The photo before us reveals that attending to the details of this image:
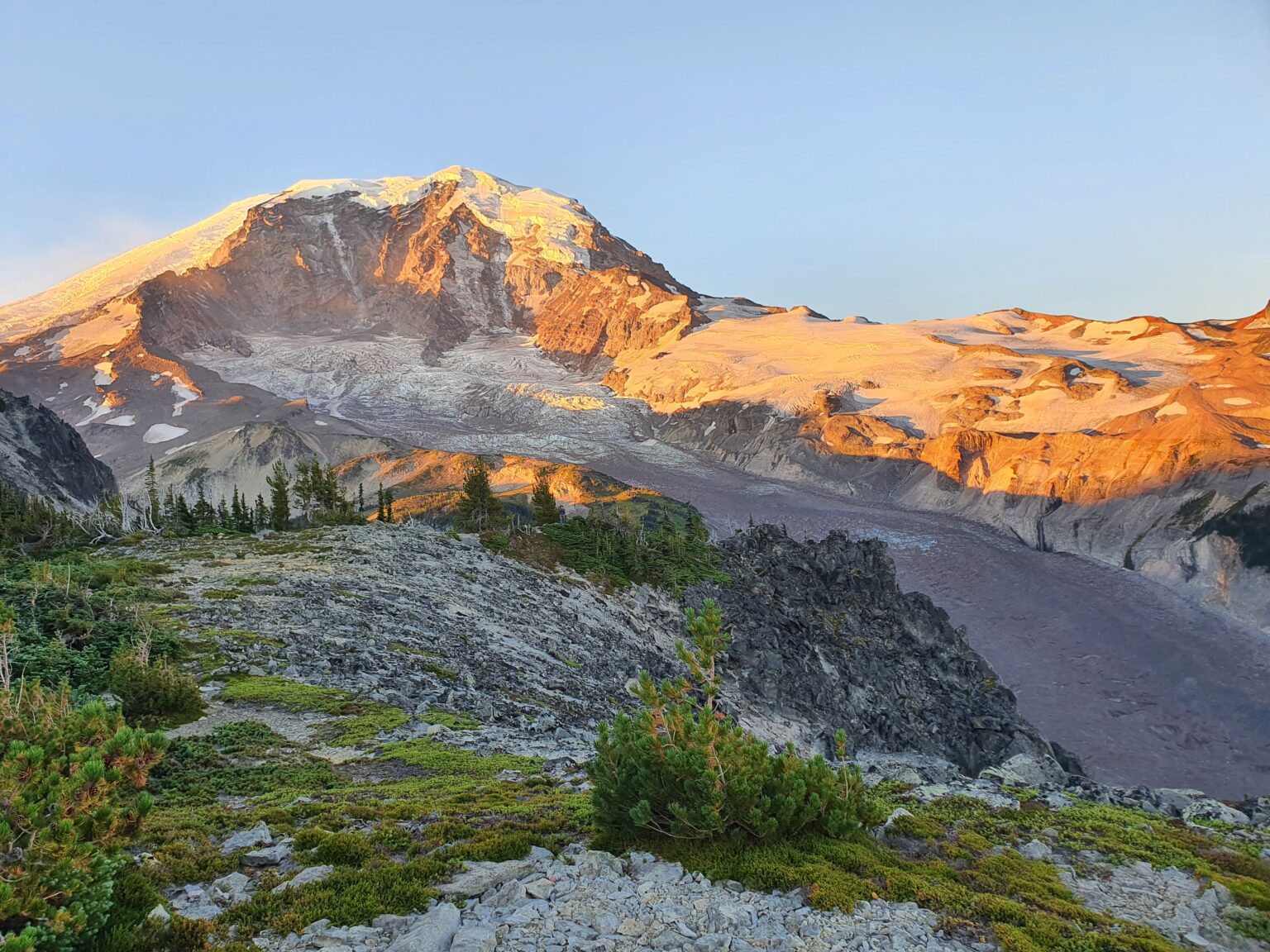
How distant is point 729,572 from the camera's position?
2793 inches

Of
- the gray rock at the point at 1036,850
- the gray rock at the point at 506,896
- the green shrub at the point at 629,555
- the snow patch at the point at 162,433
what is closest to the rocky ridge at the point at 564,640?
the green shrub at the point at 629,555

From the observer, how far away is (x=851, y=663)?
202ft

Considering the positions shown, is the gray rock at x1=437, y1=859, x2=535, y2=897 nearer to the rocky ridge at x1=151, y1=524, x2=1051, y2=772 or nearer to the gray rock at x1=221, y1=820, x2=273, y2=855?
the gray rock at x1=221, y1=820, x2=273, y2=855

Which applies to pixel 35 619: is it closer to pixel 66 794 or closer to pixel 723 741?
pixel 66 794

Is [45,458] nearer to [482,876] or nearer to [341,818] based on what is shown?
[341,818]

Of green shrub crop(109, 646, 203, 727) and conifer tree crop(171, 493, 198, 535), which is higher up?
green shrub crop(109, 646, 203, 727)

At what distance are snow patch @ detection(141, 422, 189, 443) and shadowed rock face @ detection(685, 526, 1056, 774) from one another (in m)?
165

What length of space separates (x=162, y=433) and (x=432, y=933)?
712 ft

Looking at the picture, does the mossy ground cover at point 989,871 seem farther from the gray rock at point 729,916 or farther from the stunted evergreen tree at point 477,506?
the stunted evergreen tree at point 477,506

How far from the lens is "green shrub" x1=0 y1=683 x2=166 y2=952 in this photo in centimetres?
700

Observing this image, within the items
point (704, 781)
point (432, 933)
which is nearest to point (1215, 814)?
point (704, 781)

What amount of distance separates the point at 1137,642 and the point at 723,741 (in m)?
111

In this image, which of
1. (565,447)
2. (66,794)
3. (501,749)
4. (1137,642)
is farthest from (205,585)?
(565,447)

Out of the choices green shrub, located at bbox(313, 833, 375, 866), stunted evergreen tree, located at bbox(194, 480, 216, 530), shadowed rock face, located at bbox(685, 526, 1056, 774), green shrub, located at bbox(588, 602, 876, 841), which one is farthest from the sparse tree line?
green shrub, located at bbox(588, 602, 876, 841)
